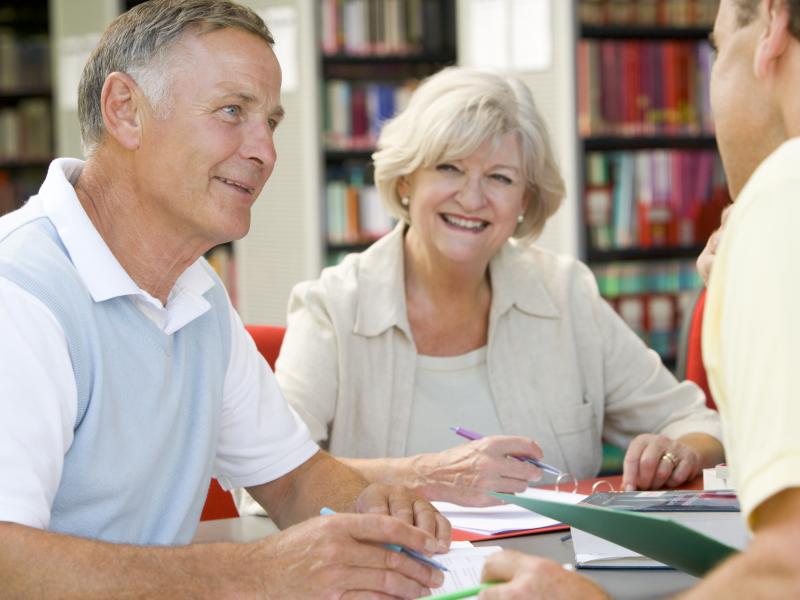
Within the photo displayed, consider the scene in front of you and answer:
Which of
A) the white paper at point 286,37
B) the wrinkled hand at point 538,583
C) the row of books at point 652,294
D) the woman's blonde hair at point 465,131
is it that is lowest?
the row of books at point 652,294

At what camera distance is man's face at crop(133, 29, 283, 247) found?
1.70 meters

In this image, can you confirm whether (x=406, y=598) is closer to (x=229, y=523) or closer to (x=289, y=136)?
(x=229, y=523)

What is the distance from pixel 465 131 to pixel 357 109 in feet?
8.82

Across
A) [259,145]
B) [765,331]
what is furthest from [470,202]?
[765,331]

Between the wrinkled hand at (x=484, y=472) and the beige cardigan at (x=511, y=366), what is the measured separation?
0.40 meters

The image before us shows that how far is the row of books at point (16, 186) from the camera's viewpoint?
6.32m

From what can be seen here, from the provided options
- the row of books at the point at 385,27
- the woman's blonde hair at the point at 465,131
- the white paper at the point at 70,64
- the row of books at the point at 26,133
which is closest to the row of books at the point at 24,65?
the row of books at the point at 26,133

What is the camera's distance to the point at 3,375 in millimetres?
1387

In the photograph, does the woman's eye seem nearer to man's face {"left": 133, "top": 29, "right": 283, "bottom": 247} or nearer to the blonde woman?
the blonde woman

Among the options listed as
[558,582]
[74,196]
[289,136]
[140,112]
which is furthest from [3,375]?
[289,136]

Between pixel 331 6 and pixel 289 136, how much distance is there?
1.91ft

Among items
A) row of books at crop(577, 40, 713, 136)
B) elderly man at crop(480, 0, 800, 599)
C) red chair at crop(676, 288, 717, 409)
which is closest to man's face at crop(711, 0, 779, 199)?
elderly man at crop(480, 0, 800, 599)

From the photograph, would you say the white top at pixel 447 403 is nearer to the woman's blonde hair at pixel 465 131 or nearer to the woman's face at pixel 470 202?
the woman's face at pixel 470 202

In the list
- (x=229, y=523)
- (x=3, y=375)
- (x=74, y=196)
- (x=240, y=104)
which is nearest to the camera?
(x=3, y=375)
